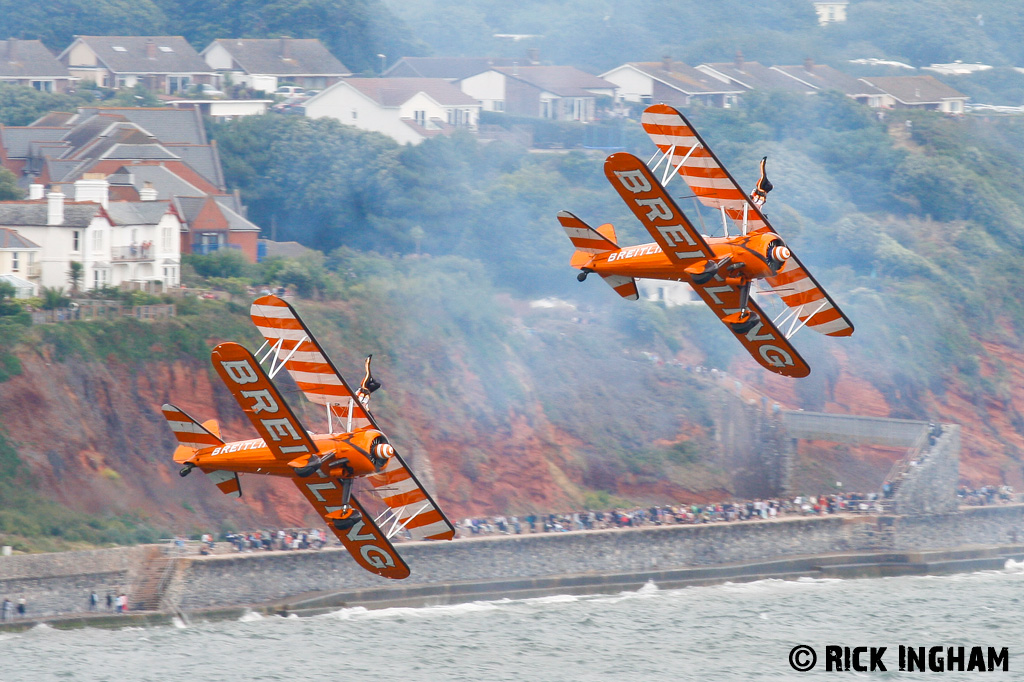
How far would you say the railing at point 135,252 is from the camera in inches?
2275

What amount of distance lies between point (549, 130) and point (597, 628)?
55.2m

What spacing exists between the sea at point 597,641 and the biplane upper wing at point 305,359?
1517cm

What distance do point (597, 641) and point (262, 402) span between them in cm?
2273

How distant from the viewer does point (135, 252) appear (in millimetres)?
58562

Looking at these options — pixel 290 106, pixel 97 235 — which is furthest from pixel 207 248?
pixel 290 106

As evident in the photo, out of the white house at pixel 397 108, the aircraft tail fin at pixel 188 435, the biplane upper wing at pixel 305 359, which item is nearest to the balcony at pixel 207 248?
the white house at pixel 397 108

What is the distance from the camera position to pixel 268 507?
5272 cm

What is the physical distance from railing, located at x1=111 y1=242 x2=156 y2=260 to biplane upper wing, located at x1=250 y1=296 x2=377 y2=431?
31.7 metres

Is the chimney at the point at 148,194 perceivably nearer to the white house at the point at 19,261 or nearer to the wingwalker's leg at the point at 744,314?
the white house at the point at 19,261

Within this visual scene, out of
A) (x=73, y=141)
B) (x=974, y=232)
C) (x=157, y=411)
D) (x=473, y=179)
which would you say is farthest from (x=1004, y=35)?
(x=157, y=411)

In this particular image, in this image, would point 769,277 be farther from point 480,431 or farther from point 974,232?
point 974,232

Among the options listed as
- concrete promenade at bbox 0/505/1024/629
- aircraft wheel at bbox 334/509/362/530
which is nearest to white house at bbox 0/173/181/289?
concrete promenade at bbox 0/505/1024/629

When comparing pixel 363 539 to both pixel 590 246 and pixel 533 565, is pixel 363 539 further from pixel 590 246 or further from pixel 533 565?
pixel 533 565

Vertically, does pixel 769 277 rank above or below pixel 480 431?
above
